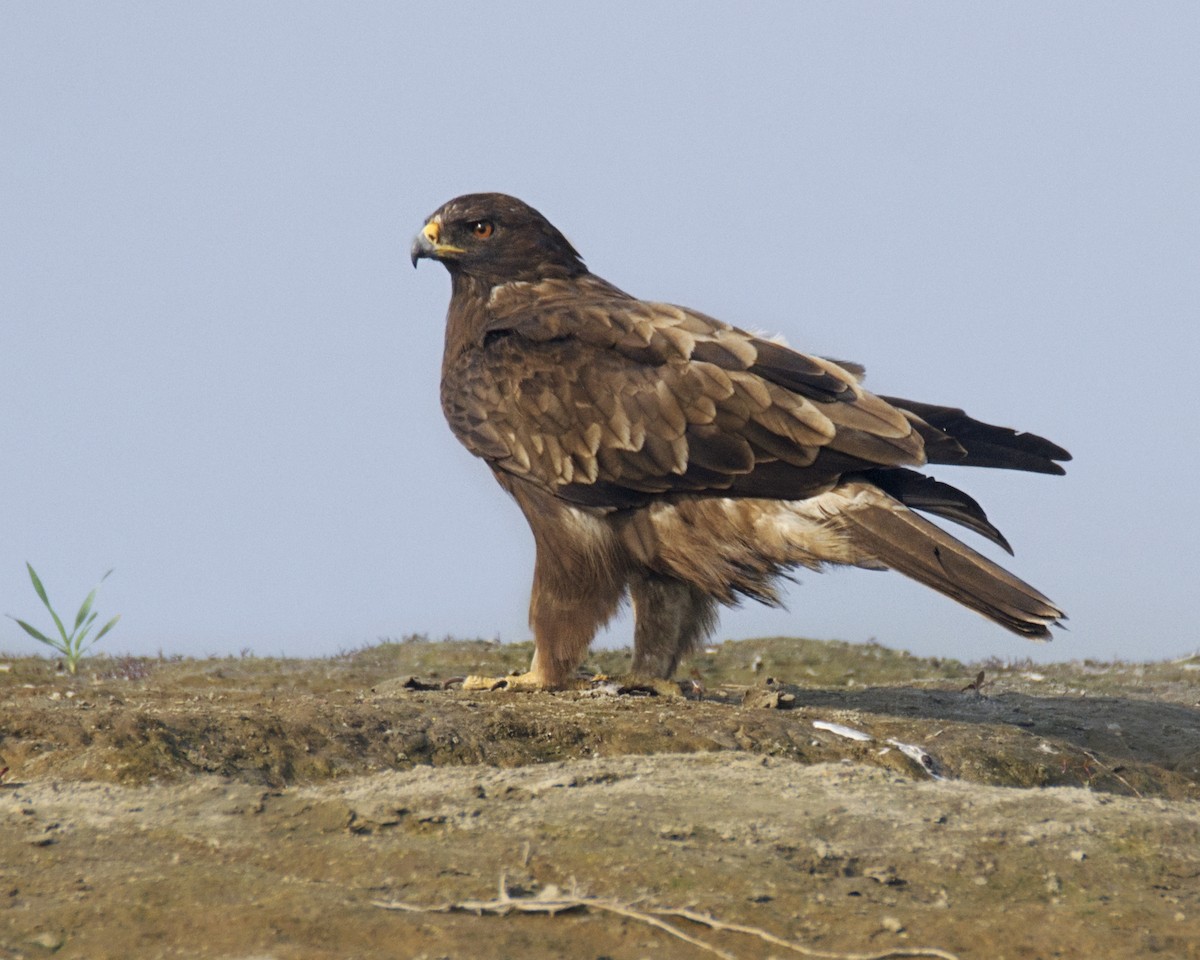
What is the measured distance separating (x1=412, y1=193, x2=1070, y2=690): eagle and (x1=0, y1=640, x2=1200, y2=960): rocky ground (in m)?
0.68

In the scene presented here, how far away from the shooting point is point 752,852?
4.89 metres

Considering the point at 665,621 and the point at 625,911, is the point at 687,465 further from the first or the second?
the point at 625,911

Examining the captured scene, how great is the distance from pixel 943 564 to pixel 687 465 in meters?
1.54

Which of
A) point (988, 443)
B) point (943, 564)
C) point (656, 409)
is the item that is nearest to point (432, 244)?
point (656, 409)

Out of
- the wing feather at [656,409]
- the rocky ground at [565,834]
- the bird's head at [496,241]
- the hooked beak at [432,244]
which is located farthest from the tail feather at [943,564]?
the hooked beak at [432,244]

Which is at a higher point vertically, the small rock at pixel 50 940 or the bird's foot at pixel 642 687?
the bird's foot at pixel 642 687

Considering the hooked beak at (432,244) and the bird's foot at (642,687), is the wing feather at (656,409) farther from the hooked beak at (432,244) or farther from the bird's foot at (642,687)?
the bird's foot at (642,687)

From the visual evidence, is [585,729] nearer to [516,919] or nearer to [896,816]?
[896,816]

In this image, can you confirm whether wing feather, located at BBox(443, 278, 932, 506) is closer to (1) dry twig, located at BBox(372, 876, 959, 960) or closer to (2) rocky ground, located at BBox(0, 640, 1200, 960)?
(2) rocky ground, located at BBox(0, 640, 1200, 960)

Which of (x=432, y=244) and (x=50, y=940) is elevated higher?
(x=432, y=244)

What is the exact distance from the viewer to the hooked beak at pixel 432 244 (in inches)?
368

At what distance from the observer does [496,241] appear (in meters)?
9.27

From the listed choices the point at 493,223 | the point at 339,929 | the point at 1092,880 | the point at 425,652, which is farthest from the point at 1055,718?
the point at 425,652

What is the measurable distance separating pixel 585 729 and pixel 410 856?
2.42m
